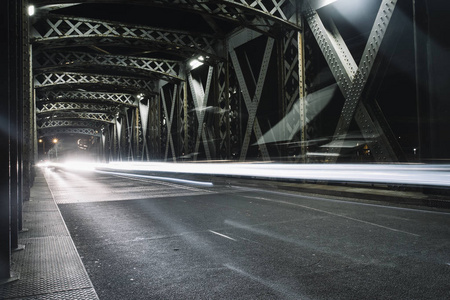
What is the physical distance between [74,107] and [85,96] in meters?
6.57

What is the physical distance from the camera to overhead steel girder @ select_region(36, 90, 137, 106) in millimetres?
29923

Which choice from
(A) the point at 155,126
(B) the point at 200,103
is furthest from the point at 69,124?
(B) the point at 200,103

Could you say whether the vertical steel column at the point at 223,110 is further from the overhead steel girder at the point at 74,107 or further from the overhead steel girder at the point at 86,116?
the overhead steel girder at the point at 86,116

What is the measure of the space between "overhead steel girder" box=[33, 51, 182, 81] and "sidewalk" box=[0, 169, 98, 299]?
16662mm

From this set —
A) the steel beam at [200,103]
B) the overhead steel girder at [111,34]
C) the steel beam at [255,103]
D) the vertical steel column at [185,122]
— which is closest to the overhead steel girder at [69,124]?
the vertical steel column at [185,122]

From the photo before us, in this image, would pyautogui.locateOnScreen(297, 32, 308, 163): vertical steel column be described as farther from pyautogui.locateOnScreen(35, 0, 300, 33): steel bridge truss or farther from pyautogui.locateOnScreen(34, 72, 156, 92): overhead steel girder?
pyautogui.locateOnScreen(34, 72, 156, 92): overhead steel girder

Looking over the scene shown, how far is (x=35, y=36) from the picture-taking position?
52.0 feet

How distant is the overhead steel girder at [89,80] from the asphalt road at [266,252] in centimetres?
1908

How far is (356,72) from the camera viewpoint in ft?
35.9

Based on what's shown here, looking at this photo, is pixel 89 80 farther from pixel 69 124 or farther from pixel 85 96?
pixel 69 124

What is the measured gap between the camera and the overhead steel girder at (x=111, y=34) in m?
16.0

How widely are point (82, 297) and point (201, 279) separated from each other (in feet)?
3.39

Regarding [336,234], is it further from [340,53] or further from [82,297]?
[340,53]

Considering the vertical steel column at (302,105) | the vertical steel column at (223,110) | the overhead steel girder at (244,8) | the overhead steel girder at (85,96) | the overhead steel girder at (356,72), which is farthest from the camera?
the overhead steel girder at (85,96)
